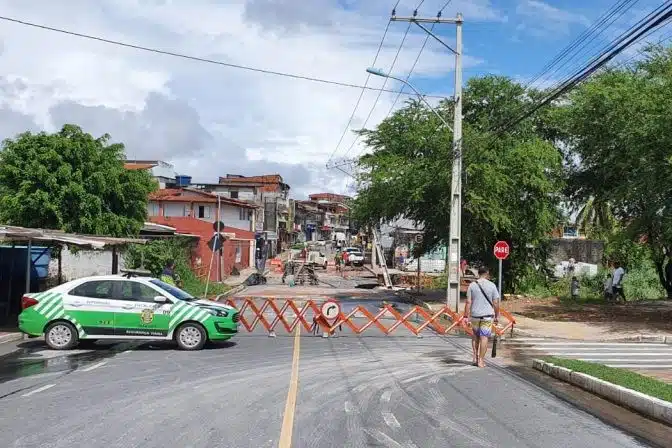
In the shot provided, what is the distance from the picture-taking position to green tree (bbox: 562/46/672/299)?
64.2 feet

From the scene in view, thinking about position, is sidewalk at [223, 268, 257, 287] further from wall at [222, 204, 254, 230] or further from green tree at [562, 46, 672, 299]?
green tree at [562, 46, 672, 299]

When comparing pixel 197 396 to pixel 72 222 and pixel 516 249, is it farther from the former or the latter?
pixel 516 249

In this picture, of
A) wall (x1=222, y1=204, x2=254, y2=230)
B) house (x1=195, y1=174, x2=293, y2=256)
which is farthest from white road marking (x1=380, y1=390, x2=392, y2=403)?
house (x1=195, y1=174, x2=293, y2=256)

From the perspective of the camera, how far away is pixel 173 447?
6867 mm

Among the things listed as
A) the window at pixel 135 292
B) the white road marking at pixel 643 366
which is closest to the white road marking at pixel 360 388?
the white road marking at pixel 643 366

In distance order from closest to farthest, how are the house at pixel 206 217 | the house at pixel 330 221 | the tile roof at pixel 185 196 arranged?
1. the house at pixel 206 217
2. the tile roof at pixel 185 196
3. the house at pixel 330 221

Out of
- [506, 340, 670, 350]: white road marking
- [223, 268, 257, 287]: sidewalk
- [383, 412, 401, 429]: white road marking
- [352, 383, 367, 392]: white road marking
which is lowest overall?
[506, 340, 670, 350]: white road marking

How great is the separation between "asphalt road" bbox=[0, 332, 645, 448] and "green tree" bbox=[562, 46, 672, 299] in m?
9.00

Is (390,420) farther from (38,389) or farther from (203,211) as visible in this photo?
(203,211)

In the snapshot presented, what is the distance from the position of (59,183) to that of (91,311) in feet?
44.4

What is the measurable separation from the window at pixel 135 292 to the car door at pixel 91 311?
0.27 m

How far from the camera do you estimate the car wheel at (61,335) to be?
14438 millimetres

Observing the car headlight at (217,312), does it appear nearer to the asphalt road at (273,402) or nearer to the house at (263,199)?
the asphalt road at (273,402)

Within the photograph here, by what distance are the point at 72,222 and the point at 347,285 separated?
22656 millimetres
